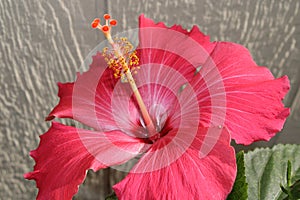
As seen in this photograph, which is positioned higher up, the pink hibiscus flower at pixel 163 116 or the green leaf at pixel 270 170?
the pink hibiscus flower at pixel 163 116

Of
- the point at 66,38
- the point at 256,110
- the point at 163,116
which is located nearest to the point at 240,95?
the point at 256,110

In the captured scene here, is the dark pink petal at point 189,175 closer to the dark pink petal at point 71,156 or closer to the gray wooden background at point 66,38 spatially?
the dark pink petal at point 71,156

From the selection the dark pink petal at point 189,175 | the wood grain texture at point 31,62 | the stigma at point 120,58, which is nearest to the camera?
the dark pink petal at point 189,175

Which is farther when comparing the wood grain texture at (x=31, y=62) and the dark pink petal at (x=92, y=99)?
the wood grain texture at (x=31, y=62)

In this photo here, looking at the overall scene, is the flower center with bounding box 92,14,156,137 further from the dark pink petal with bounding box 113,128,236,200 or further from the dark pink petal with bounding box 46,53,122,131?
the dark pink petal with bounding box 113,128,236,200

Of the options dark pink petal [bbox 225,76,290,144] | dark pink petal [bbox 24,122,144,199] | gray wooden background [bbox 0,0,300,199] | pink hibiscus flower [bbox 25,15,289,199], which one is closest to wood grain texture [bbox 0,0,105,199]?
gray wooden background [bbox 0,0,300,199]

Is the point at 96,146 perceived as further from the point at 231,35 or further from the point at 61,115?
the point at 231,35

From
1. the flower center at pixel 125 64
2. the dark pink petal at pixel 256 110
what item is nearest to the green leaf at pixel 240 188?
the dark pink petal at pixel 256 110
